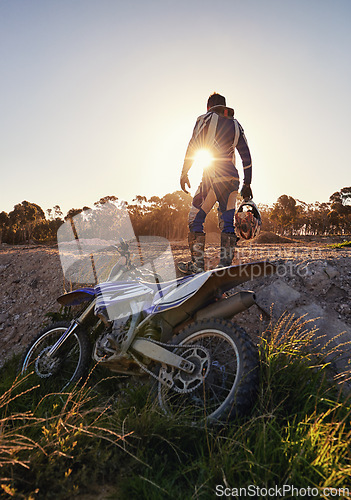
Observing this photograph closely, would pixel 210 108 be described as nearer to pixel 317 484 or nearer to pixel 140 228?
pixel 317 484

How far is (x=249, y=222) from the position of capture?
152 inches

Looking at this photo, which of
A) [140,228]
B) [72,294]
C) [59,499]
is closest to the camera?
[59,499]

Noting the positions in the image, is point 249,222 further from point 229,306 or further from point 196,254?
point 229,306

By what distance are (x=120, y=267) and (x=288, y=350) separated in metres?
1.78

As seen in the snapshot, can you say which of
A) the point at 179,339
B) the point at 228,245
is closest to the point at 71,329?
the point at 179,339

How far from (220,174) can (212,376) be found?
8.48 feet

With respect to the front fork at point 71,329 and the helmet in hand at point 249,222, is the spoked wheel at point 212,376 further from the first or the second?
the helmet in hand at point 249,222

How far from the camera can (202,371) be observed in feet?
7.39

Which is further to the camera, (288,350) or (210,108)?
(210,108)

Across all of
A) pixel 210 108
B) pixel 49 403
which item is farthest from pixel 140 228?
pixel 49 403

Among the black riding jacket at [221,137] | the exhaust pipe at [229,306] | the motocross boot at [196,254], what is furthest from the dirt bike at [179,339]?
the black riding jacket at [221,137]

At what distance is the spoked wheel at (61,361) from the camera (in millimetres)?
3197

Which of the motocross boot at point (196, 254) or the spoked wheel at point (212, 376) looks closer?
the spoked wheel at point (212, 376)

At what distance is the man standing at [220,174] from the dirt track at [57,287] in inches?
32.9
